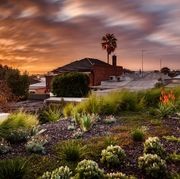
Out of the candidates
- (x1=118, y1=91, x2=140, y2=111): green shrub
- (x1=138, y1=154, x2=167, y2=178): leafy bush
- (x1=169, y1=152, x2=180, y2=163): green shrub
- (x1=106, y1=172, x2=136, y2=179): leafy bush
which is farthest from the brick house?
(x1=106, y1=172, x2=136, y2=179): leafy bush

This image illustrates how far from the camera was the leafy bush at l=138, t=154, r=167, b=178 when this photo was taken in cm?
773

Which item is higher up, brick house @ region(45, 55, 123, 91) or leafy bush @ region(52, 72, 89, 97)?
brick house @ region(45, 55, 123, 91)

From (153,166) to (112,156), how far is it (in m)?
0.82

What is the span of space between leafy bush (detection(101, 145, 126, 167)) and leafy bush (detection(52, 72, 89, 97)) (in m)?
28.3

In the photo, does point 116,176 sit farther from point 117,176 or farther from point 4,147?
point 4,147

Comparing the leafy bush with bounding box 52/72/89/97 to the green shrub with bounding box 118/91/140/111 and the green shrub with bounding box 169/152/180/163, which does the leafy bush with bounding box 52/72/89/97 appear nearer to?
the green shrub with bounding box 118/91/140/111

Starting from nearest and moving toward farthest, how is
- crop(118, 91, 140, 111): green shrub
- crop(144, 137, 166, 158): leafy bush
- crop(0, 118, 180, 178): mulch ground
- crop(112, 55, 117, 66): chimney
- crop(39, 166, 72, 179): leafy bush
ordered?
1. crop(39, 166, 72, 179): leafy bush
2. crop(0, 118, 180, 178): mulch ground
3. crop(144, 137, 166, 158): leafy bush
4. crop(118, 91, 140, 111): green shrub
5. crop(112, 55, 117, 66): chimney

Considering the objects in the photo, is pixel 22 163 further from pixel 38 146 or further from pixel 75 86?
pixel 75 86

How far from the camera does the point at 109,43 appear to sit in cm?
6819

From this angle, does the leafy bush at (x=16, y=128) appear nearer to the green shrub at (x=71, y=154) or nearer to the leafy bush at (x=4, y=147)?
the leafy bush at (x=4, y=147)

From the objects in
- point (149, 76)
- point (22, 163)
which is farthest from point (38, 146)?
point (149, 76)

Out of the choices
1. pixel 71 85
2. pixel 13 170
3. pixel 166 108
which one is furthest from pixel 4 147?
pixel 71 85

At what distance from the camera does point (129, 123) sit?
41.4ft

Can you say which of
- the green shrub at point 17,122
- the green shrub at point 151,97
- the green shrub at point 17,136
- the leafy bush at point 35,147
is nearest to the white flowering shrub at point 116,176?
the leafy bush at point 35,147
